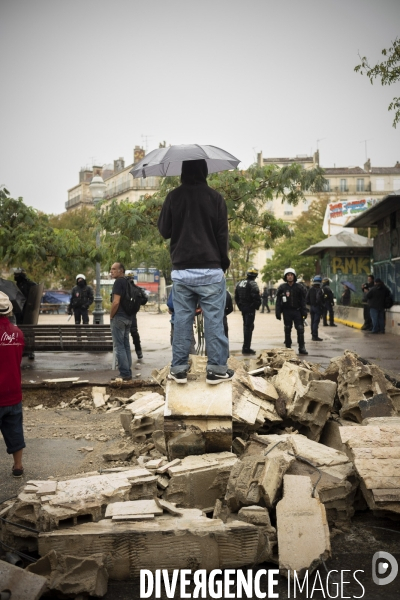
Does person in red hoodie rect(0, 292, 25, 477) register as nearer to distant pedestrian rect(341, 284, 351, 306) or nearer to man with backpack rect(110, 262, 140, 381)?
man with backpack rect(110, 262, 140, 381)

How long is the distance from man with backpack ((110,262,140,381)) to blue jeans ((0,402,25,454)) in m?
A: 4.85

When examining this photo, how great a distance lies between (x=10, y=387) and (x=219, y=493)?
7.88 feet

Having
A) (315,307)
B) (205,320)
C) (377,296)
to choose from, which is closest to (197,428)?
(205,320)

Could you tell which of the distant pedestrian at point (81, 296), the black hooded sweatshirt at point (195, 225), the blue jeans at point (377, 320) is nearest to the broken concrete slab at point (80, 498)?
the black hooded sweatshirt at point (195, 225)

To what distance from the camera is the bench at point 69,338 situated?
13445 mm

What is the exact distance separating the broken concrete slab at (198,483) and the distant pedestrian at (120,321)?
244 inches

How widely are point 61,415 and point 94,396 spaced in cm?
84

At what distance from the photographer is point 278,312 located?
15.6 metres

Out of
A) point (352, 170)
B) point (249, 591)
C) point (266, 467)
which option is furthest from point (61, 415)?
point (352, 170)

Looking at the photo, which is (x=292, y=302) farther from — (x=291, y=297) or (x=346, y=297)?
(x=346, y=297)

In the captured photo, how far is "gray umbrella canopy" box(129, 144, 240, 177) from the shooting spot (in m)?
6.01

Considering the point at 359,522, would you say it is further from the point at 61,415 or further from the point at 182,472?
the point at 61,415

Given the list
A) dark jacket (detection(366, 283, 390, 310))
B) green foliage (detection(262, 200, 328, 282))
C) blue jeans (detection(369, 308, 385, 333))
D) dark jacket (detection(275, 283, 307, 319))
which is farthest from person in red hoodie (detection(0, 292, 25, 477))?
green foliage (detection(262, 200, 328, 282))

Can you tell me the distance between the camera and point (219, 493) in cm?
486
